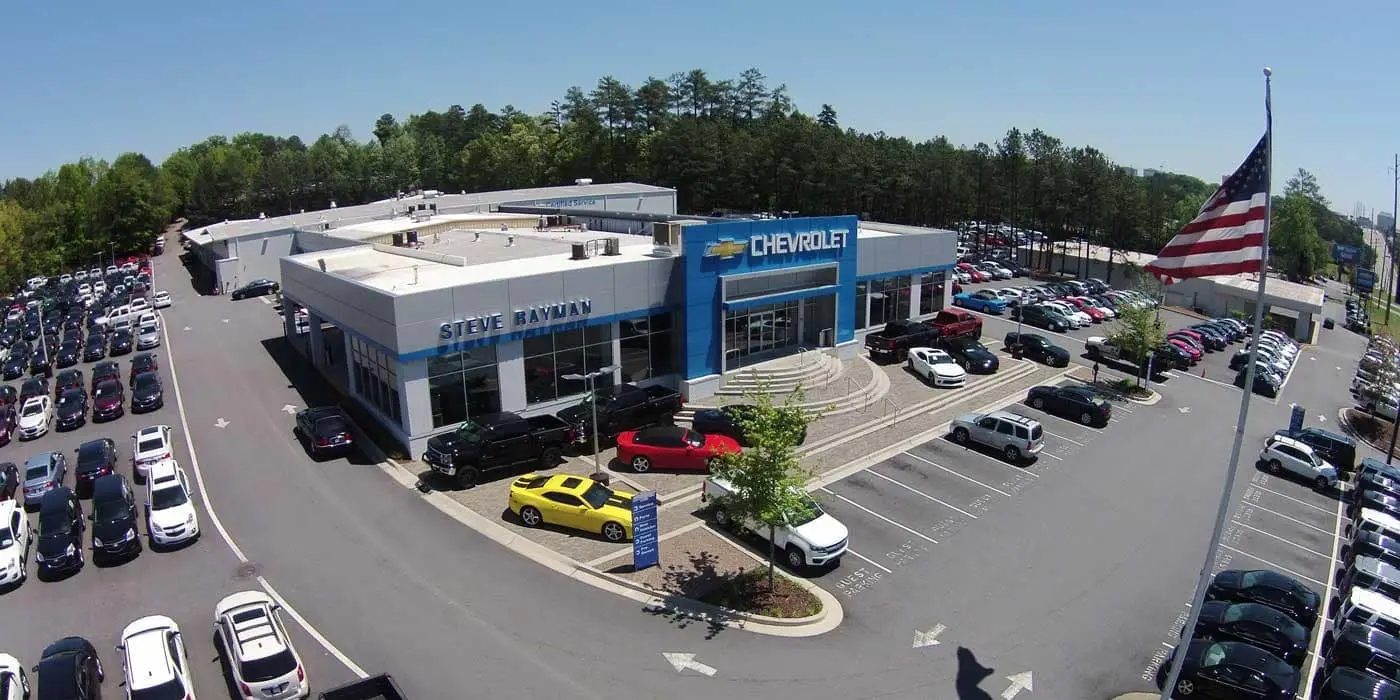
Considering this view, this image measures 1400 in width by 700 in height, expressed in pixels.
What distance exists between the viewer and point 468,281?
2883 centimetres

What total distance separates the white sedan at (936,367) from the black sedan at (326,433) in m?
24.6

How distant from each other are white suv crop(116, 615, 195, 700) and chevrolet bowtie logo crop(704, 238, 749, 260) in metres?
22.2

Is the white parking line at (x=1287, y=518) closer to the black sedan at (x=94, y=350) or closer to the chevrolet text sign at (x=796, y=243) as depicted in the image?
the chevrolet text sign at (x=796, y=243)

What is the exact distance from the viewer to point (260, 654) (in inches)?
592

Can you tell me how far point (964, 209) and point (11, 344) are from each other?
81679mm

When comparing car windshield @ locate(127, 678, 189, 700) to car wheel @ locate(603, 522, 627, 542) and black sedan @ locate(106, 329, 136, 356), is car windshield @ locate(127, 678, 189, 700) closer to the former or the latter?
car wheel @ locate(603, 522, 627, 542)

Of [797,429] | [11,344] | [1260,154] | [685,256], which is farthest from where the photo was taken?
[11,344]

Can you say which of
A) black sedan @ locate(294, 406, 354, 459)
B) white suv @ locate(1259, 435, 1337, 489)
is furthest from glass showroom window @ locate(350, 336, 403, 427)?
white suv @ locate(1259, 435, 1337, 489)

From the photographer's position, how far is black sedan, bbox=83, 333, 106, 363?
43156mm

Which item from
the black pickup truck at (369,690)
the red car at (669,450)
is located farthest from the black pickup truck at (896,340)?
the black pickup truck at (369,690)

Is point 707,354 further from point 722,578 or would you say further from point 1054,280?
point 1054,280

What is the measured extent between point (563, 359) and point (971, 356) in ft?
67.5

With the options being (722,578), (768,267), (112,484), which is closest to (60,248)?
(112,484)

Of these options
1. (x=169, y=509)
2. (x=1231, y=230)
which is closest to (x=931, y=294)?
(x=1231, y=230)
